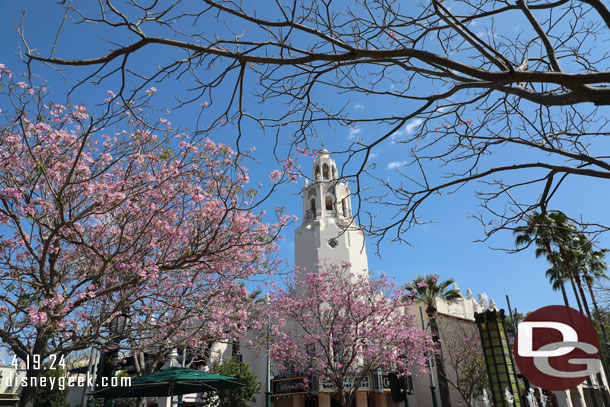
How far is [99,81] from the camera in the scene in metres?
3.67

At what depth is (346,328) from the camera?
783 inches

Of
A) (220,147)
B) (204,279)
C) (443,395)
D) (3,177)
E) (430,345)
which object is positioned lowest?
(443,395)

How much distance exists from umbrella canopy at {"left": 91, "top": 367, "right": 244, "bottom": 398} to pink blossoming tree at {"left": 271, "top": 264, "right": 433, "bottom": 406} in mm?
8620

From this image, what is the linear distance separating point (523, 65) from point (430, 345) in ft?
71.2

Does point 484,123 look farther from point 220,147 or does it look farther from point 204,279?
point 204,279

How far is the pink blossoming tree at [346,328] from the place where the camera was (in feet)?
63.9

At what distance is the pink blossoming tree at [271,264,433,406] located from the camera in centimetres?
1948

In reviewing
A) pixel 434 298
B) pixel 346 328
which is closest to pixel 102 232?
pixel 346 328

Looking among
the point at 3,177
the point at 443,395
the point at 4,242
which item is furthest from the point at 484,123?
the point at 443,395

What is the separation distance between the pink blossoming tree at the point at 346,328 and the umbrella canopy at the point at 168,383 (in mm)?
8620

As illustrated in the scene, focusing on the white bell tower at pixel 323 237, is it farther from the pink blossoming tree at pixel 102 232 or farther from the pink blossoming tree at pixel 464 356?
the pink blossoming tree at pixel 102 232

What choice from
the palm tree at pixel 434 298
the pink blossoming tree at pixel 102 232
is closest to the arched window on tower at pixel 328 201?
the palm tree at pixel 434 298

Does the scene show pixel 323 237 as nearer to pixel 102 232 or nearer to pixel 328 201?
pixel 328 201

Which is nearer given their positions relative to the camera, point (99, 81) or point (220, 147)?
point (99, 81)
